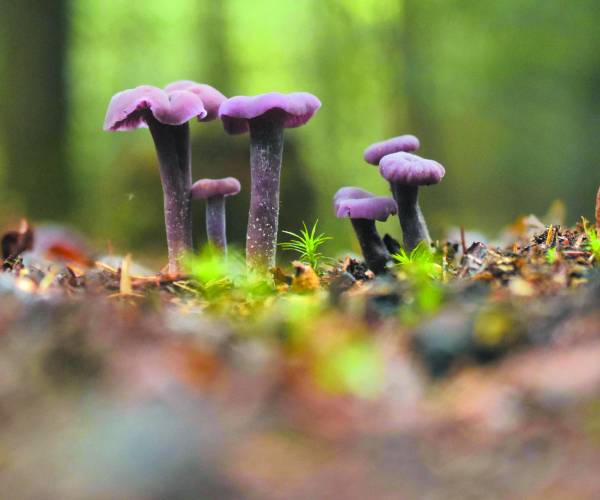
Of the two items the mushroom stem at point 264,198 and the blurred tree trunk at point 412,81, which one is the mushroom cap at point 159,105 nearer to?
the mushroom stem at point 264,198

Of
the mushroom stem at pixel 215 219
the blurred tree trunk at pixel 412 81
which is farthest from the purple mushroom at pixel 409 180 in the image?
the blurred tree trunk at pixel 412 81

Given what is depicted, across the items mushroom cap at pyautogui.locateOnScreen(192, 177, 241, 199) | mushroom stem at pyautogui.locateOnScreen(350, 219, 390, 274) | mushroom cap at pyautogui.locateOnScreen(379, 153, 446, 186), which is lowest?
mushroom stem at pyautogui.locateOnScreen(350, 219, 390, 274)

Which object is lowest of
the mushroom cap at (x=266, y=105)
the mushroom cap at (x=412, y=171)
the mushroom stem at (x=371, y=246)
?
the mushroom stem at (x=371, y=246)

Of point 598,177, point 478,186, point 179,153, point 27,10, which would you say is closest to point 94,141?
point 27,10

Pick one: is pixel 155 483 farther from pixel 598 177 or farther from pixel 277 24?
pixel 277 24

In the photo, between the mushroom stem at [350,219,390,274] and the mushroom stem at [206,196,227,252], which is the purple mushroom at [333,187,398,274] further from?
the mushroom stem at [206,196,227,252]

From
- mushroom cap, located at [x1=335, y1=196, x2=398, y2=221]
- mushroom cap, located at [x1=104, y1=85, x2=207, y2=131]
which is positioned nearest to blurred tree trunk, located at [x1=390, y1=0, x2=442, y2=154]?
mushroom cap, located at [x1=335, y1=196, x2=398, y2=221]

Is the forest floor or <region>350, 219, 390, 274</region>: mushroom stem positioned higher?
the forest floor
